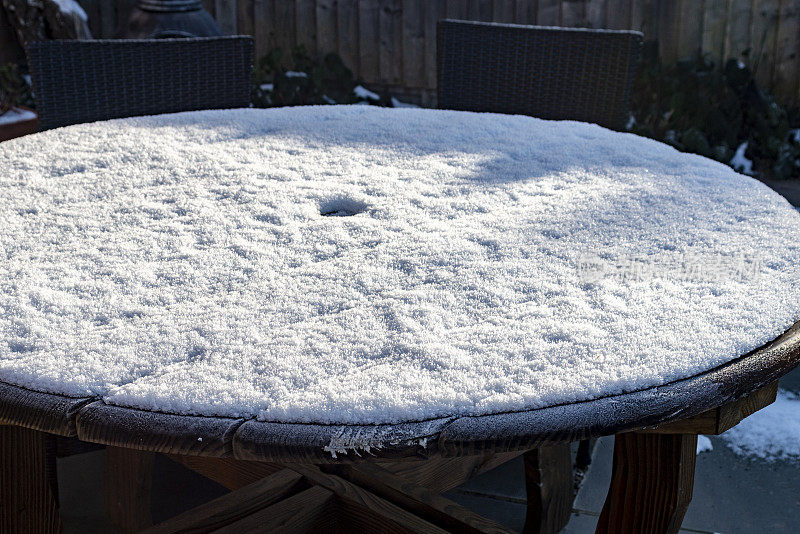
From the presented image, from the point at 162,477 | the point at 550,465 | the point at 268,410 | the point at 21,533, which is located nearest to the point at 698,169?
the point at 550,465

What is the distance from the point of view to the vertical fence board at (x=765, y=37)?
4.88 m

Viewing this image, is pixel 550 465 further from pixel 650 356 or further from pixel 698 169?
pixel 650 356

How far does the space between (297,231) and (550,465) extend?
35.2 inches

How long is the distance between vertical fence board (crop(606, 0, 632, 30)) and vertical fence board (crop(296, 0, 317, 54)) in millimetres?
2158

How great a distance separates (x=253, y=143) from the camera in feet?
5.43

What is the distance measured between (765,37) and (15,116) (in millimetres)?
4240

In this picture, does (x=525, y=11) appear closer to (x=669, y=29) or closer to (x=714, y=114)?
(x=669, y=29)

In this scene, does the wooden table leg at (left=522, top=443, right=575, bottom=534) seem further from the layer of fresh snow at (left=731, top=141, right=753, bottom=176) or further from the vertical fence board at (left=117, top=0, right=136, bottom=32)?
the vertical fence board at (left=117, top=0, right=136, bottom=32)

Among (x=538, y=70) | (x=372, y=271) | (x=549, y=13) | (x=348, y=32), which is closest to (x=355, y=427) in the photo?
(x=372, y=271)

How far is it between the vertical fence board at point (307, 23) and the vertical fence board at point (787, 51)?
3.16m

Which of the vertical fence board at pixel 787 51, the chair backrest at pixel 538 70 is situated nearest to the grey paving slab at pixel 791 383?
the chair backrest at pixel 538 70

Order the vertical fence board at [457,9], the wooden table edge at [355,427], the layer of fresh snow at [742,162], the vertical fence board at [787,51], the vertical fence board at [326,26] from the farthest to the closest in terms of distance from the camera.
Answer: the vertical fence board at [326,26]
the vertical fence board at [457,9]
the vertical fence board at [787,51]
the layer of fresh snow at [742,162]
the wooden table edge at [355,427]

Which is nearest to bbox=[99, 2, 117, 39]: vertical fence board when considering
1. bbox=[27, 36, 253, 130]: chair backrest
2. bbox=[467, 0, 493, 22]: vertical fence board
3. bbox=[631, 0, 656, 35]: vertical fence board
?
bbox=[467, 0, 493, 22]: vertical fence board

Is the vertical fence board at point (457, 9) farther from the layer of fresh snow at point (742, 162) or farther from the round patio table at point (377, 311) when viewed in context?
the round patio table at point (377, 311)
